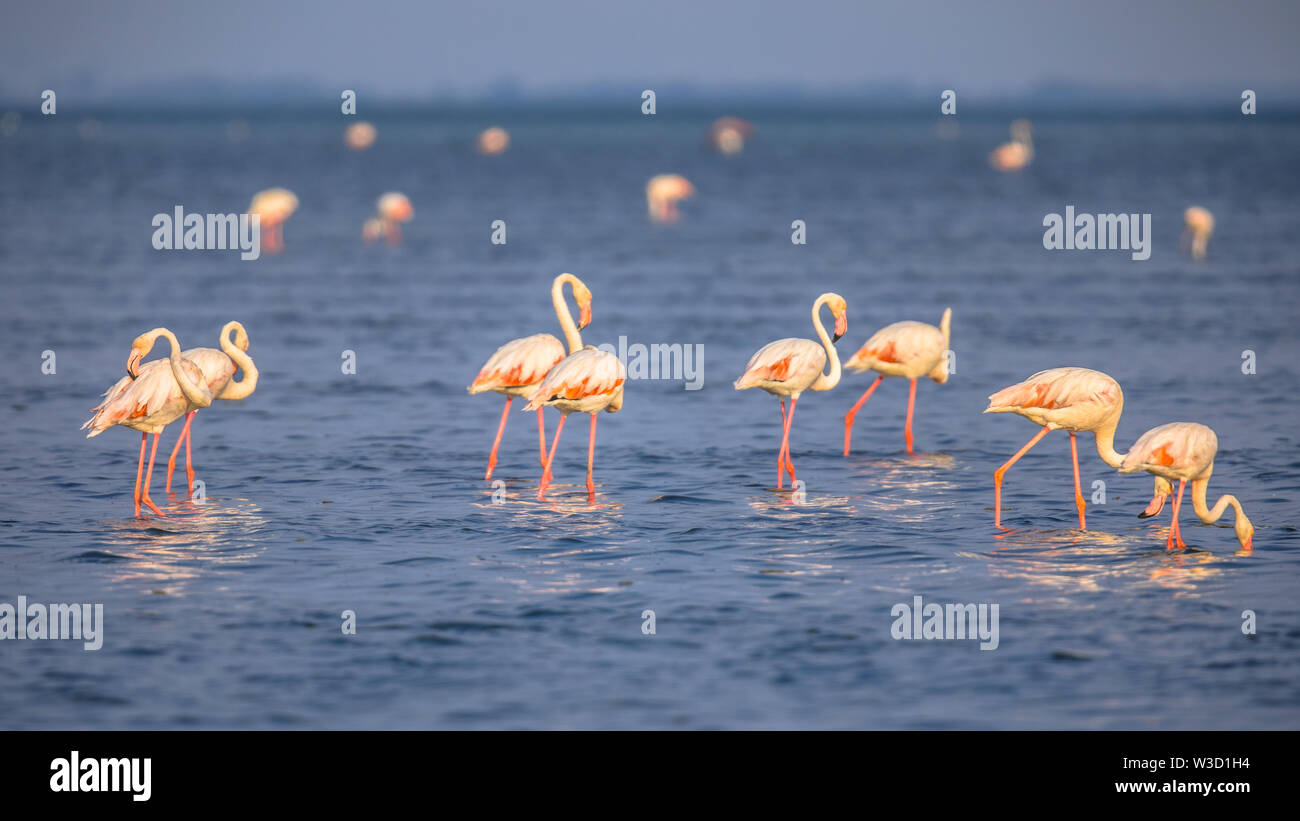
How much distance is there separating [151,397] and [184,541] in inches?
53.7

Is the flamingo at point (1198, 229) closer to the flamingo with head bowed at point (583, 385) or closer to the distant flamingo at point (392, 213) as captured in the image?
the distant flamingo at point (392, 213)

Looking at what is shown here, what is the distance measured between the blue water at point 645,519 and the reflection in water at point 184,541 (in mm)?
40

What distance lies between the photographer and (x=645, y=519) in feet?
36.3

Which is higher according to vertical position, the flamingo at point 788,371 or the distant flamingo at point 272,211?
the distant flamingo at point 272,211

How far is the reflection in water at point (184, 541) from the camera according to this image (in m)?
9.59

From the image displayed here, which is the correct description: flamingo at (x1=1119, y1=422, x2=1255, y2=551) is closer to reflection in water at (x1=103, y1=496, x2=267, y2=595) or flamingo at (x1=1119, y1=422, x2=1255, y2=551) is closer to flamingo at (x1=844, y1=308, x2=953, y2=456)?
flamingo at (x1=844, y1=308, x2=953, y2=456)

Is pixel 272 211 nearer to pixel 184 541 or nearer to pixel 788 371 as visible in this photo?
pixel 788 371

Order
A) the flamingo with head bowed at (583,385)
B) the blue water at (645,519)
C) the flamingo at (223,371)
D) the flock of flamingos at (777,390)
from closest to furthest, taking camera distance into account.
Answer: the blue water at (645,519)
the flock of flamingos at (777,390)
the flamingo with head bowed at (583,385)
the flamingo at (223,371)

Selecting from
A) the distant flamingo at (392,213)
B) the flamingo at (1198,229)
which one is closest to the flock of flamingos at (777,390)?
the flamingo at (1198,229)

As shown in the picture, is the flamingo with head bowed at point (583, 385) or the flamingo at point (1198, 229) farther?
the flamingo at point (1198, 229)

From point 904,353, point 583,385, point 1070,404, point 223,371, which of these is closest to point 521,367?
point 583,385
